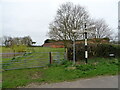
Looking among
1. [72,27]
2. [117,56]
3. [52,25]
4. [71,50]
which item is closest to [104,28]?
[72,27]

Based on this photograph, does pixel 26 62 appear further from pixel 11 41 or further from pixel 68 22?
pixel 11 41

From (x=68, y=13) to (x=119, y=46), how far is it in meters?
9.98

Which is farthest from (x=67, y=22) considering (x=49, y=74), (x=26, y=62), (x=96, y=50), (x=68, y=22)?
(x=49, y=74)

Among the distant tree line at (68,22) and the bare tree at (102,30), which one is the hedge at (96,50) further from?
the bare tree at (102,30)

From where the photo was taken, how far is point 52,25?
1795cm

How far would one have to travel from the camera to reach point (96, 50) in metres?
10.0

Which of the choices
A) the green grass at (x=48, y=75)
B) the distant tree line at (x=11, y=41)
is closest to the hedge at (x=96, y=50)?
the green grass at (x=48, y=75)

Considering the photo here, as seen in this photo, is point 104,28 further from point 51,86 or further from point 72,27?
point 51,86

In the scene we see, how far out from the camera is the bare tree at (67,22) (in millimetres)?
17156

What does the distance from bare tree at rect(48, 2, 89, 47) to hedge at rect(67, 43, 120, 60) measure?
718 centimetres

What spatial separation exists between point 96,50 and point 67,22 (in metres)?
8.74

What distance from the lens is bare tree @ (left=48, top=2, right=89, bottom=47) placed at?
1716cm

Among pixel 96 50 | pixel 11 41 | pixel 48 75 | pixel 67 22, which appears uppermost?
pixel 67 22

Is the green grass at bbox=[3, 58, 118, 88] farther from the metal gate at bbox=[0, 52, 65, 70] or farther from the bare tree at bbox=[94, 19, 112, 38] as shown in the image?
the bare tree at bbox=[94, 19, 112, 38]
